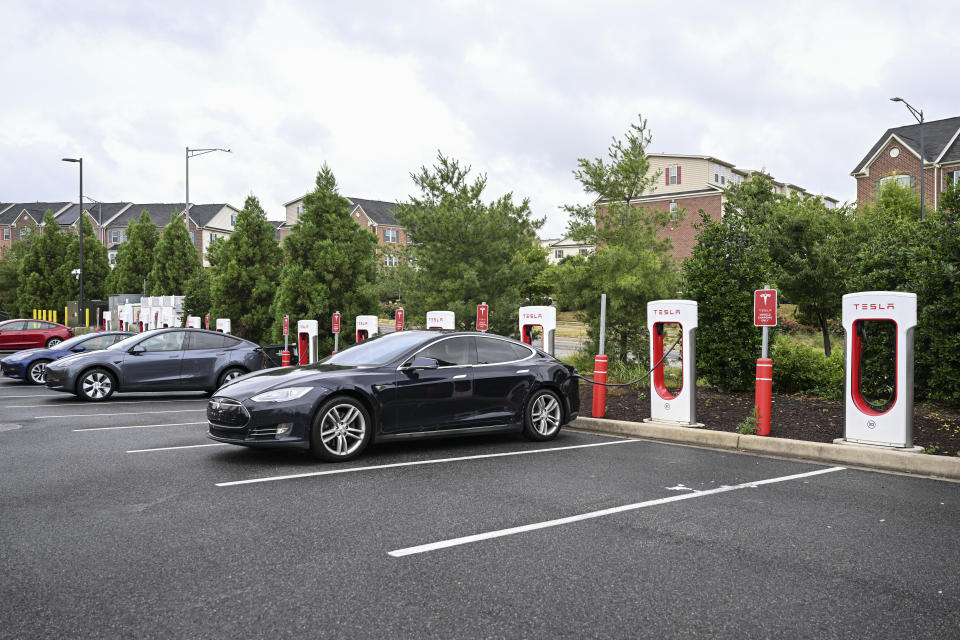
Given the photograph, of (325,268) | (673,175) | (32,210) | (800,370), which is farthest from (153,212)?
(800,370)

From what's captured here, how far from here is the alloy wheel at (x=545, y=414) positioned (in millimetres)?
9750

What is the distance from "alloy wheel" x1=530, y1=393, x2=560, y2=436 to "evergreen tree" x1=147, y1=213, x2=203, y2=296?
37.1m

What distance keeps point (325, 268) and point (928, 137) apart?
4636cm

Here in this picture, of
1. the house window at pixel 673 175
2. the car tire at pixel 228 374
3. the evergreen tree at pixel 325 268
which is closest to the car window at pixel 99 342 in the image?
the car tire at pixel 228 374

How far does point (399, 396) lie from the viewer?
28.2 feet

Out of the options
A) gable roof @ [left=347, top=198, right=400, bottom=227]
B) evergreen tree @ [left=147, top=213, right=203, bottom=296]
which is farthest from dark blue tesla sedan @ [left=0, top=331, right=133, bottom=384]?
gable roof @ [left=347, top=198, right=400, bottom=227]

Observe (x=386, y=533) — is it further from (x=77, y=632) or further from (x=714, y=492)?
(x=714, y=492)

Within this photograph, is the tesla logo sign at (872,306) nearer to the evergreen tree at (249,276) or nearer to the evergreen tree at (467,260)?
the evergreen tree at (467,260)

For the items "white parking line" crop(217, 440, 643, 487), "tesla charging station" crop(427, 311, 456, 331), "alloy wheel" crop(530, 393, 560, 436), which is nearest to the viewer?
"white parking line" crop(217, 440, 643, 487)

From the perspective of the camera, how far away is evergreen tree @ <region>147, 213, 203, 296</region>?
1702 inches

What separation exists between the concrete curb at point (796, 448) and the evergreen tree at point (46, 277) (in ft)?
154

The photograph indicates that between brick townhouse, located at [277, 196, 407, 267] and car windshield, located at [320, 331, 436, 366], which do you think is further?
brick townhouse, located at [277, 196, 407, 267]

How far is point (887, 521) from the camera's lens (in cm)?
588

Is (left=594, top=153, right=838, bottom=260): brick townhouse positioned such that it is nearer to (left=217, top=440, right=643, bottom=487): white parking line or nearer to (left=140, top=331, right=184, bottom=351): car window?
(left=140, top=331, right=184, bottom=351): car window
